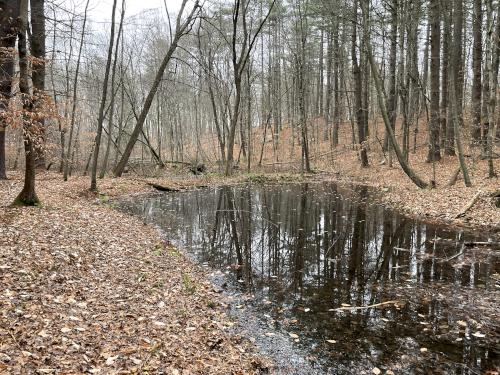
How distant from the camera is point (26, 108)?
8938 millimetres

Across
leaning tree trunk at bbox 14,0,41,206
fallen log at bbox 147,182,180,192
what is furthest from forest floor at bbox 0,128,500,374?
fallen log at bbox 147,182,180,192

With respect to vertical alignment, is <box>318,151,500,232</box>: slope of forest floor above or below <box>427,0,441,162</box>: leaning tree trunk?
below

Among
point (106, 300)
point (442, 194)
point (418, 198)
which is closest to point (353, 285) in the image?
point (106, 300)

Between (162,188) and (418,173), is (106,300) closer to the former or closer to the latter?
(162,188)

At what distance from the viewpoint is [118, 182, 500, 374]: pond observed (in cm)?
515

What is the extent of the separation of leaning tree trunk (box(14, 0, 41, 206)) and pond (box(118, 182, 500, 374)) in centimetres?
395

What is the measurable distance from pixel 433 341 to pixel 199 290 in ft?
12.9

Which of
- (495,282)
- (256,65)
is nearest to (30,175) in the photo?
(495,282)

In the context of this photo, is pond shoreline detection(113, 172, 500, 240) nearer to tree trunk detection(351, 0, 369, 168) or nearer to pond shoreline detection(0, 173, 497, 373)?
pond shoreline detection(0, 173, 497, 373)

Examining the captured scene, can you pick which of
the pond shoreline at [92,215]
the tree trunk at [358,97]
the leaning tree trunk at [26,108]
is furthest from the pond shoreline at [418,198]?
the leaning tree trunk at [26,108]

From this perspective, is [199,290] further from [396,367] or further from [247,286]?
→ [396,367]

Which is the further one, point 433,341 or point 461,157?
point 461,157

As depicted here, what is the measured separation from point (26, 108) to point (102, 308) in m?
5.80

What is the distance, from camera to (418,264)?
340 inches
